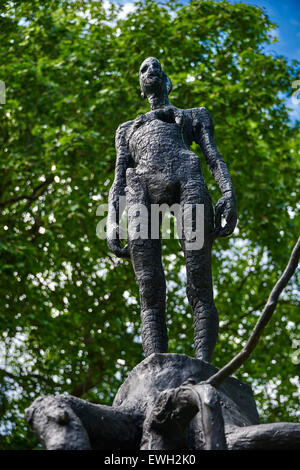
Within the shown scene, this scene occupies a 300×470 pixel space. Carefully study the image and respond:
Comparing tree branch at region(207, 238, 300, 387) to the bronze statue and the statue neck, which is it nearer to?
the bronze statue

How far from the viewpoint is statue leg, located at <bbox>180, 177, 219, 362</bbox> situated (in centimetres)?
522

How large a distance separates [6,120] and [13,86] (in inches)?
35.6

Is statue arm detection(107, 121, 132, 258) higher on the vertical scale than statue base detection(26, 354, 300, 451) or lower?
higher

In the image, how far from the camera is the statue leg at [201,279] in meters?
5.22

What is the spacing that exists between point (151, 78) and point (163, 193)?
3.97ft

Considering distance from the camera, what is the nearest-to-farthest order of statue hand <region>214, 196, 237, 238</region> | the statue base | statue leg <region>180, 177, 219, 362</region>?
the statue base
statue leg <region>180, 177, 219, 362</region>
statue hand <region>214, 196, 237, 238</region>

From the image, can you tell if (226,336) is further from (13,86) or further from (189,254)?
(189,254)

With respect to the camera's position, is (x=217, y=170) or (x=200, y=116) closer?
(x=217, y=170)

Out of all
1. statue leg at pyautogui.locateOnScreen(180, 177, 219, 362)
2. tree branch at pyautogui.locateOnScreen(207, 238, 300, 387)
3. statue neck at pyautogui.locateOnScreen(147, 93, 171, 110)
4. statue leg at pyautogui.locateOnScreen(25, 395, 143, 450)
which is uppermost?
statue neck at pyautogui.locateOnScreen(147, 93, 171, 110)

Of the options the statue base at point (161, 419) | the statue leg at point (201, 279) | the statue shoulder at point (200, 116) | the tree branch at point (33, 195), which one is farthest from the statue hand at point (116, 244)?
the tree branch at point (33, 195)

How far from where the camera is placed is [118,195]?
5.97 m

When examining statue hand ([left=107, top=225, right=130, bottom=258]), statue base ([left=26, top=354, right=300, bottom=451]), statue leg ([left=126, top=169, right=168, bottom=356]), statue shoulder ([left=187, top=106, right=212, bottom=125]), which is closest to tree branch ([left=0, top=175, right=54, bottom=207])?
statue shoulder ([left=187, top=106, right=212, bottom=125])

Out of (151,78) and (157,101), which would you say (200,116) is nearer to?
(157,101)

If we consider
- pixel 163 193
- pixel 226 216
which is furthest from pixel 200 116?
pixel 226 216
